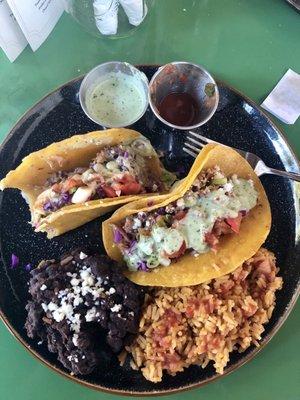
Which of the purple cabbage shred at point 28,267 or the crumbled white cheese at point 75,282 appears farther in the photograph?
the purple cabbage shred at point 28,267

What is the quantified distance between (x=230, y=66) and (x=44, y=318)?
124cm

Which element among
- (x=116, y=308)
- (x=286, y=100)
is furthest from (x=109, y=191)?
(x=286, y=100)

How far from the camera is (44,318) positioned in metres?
1.77

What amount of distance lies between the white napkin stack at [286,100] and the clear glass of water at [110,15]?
2.04 ft

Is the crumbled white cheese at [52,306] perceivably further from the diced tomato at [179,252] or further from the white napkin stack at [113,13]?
the white napkin stack at [113,13]

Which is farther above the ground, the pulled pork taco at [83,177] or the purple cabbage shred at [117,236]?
the pulled pork taco at [83,177]

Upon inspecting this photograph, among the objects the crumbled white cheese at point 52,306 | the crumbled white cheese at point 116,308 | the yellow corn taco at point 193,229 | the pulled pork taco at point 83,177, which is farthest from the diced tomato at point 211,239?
the crumbled white cheese at point 52,306

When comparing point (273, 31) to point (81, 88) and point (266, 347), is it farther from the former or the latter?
point (266, 347)

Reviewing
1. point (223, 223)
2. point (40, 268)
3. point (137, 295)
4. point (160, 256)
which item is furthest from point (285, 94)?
point (40, 268)

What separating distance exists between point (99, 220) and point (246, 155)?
1.88ft

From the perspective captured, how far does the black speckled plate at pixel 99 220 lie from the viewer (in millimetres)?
1856

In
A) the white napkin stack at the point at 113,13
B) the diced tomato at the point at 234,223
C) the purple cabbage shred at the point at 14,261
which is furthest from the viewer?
the white napkin stack at the point at 113,13

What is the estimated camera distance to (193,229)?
5.99 feet

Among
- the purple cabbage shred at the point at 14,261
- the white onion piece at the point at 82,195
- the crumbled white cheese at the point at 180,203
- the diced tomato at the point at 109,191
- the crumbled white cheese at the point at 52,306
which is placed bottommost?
the purple cabbage shred at the point at 14,261
